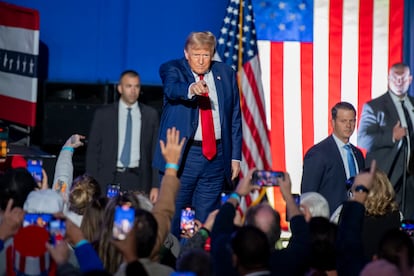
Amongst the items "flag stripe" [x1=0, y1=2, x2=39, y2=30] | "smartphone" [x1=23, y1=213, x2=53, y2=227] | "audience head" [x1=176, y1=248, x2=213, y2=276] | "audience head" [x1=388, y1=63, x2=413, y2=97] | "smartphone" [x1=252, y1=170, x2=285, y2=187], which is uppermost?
"flag stripe" [x1=0, y1=2, x2=39, y2=30]

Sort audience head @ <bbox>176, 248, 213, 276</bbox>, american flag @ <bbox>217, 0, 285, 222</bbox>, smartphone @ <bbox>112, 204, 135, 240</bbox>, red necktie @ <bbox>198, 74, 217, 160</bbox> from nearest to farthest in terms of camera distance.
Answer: audience head @ <bbox>176, 248, 213, 276</bbox>, smartphone @ <bbox>112, 204, 135, 240</bbox>, red necktie @ <bbox>198, 74, 217, 160</bbox>, american flag @ <bbox>217, 0, 285, 222</bbox>

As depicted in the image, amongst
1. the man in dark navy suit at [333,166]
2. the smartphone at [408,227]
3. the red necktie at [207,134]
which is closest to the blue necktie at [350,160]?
the man in dark navy suit at [333,166]

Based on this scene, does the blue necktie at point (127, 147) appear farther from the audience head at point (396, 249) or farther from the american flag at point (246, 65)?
the audience head at point (396, 249)

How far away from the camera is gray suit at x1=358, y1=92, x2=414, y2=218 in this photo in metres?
10.8

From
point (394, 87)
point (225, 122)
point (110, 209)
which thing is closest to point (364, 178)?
point (110, 209)

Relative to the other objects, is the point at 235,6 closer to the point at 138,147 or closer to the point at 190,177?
the point at 138,147

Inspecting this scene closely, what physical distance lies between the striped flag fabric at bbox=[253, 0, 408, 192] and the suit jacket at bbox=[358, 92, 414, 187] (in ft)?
1.32

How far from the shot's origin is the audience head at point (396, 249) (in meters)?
5.18

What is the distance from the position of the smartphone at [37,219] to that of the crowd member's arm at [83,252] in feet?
1.17

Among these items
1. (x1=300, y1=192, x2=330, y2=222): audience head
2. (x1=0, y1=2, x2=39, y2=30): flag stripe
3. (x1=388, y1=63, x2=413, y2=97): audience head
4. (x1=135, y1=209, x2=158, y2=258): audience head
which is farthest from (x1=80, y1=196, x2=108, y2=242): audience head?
(x1=388, y1=63, x2=413, y2=97): audience head

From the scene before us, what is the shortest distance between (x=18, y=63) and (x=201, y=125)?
3054 millimetres

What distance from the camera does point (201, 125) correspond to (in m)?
8.25

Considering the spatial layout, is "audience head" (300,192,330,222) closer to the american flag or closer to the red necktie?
the red necktie

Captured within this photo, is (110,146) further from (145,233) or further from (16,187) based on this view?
(145,233)
